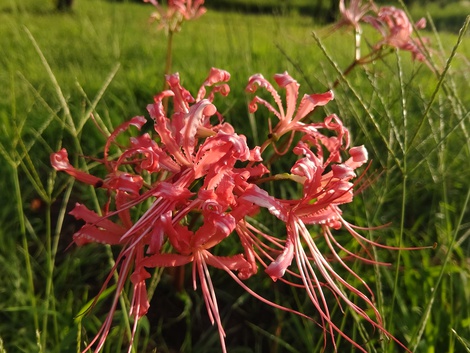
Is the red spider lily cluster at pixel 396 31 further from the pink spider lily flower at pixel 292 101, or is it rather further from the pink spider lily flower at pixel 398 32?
the pink spider lily flower at pixel 292 101

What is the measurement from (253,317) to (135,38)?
3130 millimetres

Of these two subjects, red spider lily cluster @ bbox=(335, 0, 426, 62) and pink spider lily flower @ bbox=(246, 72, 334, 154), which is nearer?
pink spider lily flower @ bbox=(246, 72, 334, 154)

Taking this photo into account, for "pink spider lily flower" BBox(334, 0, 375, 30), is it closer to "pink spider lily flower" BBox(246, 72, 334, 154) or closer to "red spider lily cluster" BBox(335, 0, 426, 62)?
"red spider lily cluster" BBox(335, 0, 426, 62)

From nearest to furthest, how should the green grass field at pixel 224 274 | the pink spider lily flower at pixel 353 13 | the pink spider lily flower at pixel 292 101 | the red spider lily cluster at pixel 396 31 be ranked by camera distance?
1. the pink spider lily flower at pixel 292 101
2. the green grass field at pixel 224 274
3. the red spider lily cluster at pixel 396 31
4. the pink spider lily flower at pixel 353 13

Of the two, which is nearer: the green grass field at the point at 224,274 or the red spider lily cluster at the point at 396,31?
the green grass field at the point at 224,274

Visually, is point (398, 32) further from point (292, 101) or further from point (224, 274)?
point (224, 274)

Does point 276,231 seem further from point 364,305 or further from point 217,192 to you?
point 217,192

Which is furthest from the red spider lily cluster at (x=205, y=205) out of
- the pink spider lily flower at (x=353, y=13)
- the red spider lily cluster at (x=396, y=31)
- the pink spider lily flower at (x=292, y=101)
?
the pink spider lily flower at (x=353, y=13)

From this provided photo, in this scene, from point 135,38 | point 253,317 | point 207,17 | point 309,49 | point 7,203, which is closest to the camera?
point 253,317

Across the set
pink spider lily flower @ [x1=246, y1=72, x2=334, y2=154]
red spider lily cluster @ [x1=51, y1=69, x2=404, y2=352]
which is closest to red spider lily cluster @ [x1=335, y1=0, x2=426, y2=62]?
pink spider lily flower @ [x1=246, y1=72, x2=334, y2=154]

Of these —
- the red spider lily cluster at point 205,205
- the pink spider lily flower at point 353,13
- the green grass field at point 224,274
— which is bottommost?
the green grass field at point 224,274

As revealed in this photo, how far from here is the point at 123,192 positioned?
0.84 meters

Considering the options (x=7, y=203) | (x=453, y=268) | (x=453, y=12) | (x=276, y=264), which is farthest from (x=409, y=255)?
(x=453, y=12)

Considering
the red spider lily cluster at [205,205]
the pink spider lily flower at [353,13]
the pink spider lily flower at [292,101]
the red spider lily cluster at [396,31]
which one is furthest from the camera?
the pink spider lily flower at [353,13]
